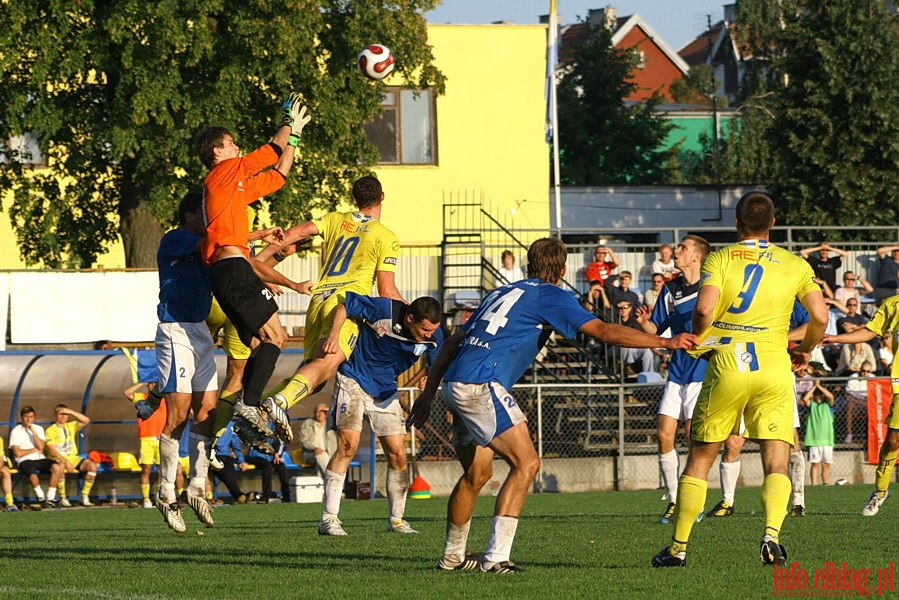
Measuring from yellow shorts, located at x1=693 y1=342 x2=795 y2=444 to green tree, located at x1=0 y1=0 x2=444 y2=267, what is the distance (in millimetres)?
18286

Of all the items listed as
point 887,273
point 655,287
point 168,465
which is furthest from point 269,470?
point 887,273

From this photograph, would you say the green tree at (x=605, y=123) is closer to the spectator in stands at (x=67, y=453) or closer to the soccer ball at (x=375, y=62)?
the spectator in stands at (x=67, y=453)

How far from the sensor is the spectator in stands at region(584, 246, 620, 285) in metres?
26.5

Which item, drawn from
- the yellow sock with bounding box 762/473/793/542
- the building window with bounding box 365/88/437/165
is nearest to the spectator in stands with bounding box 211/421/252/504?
the yellow sock with bounding box 762/473/793/542

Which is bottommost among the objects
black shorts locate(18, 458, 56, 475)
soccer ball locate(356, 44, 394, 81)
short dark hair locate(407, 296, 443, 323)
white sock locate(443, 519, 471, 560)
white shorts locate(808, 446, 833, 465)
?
white shorts locate(808, 446, 833, 465)

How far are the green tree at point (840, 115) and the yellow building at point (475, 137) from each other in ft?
28.0

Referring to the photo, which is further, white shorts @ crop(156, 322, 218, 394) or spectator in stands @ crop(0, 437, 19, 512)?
spectator in stands @ crop(0, 437, 19, 512)

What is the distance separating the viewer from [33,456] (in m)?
21.6

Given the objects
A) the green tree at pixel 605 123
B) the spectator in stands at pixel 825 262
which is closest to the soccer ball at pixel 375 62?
the spectator in stands at pixel 825 262

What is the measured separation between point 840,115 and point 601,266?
16.0 metres

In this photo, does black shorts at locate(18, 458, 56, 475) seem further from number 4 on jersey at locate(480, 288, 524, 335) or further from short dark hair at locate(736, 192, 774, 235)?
short dark hair at locate(736, 192, 774, 235)

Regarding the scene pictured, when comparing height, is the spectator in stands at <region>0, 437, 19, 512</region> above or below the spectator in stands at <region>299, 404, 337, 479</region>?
below

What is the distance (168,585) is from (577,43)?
48328 millimetres

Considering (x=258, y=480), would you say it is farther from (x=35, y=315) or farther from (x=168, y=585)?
(x=168, y=585)
